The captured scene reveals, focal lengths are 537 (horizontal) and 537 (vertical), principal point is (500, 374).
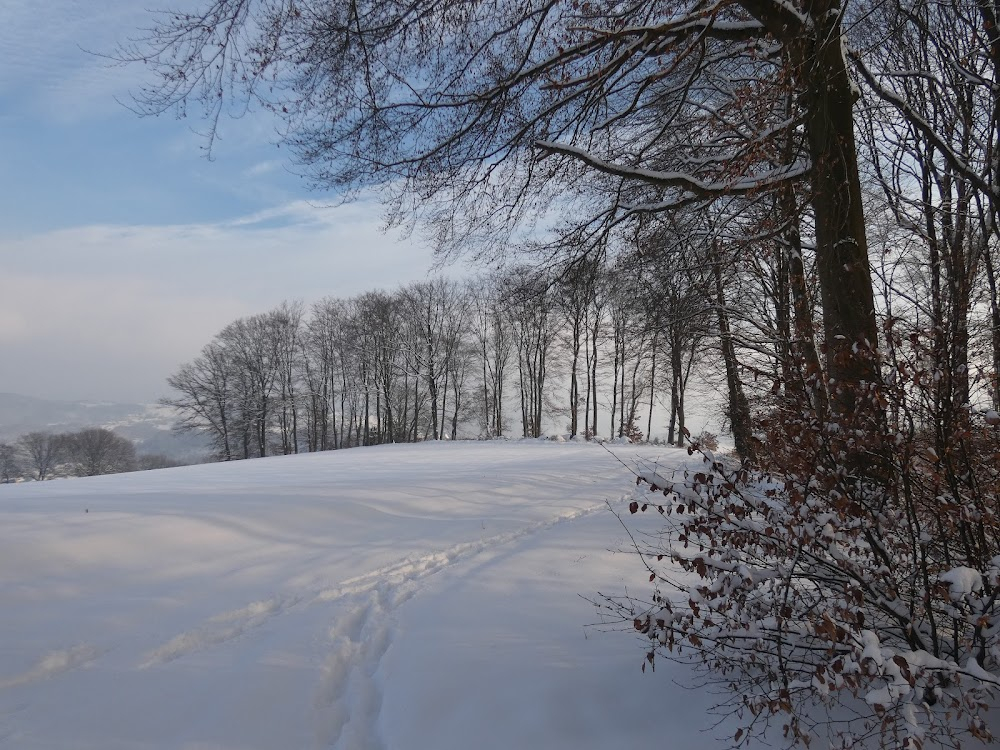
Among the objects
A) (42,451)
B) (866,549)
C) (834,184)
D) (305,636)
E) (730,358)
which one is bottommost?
(42,451)

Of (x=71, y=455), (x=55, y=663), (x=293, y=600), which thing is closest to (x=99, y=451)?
(x=71, y=455)

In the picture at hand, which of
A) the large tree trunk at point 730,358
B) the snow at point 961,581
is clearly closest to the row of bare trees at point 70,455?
the large tree trunk at point 730,358

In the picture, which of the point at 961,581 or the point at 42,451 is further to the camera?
the point at 42,451

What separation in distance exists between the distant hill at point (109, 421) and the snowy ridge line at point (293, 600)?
34591 mm

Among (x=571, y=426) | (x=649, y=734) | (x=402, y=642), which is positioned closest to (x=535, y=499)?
(x=402, y=642)

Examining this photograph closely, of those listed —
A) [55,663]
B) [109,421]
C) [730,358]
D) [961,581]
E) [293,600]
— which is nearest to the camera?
[961,581]

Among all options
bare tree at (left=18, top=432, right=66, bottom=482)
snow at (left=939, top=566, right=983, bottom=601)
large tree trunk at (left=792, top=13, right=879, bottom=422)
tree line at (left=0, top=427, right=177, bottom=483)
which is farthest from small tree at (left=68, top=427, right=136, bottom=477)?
snow at (left=939, top=566, right=983, bottom=601)

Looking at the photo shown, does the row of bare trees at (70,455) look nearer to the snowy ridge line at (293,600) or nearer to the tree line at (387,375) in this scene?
the tree line at (387,375)

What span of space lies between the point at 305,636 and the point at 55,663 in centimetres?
136

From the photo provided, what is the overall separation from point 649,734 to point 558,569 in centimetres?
247

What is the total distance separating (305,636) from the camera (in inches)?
143

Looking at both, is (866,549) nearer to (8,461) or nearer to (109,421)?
(8,461)

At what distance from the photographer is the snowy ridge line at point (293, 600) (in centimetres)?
340

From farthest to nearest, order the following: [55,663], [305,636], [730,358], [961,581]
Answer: [730,358]
[305,636]
[55,663]
[961,581]
